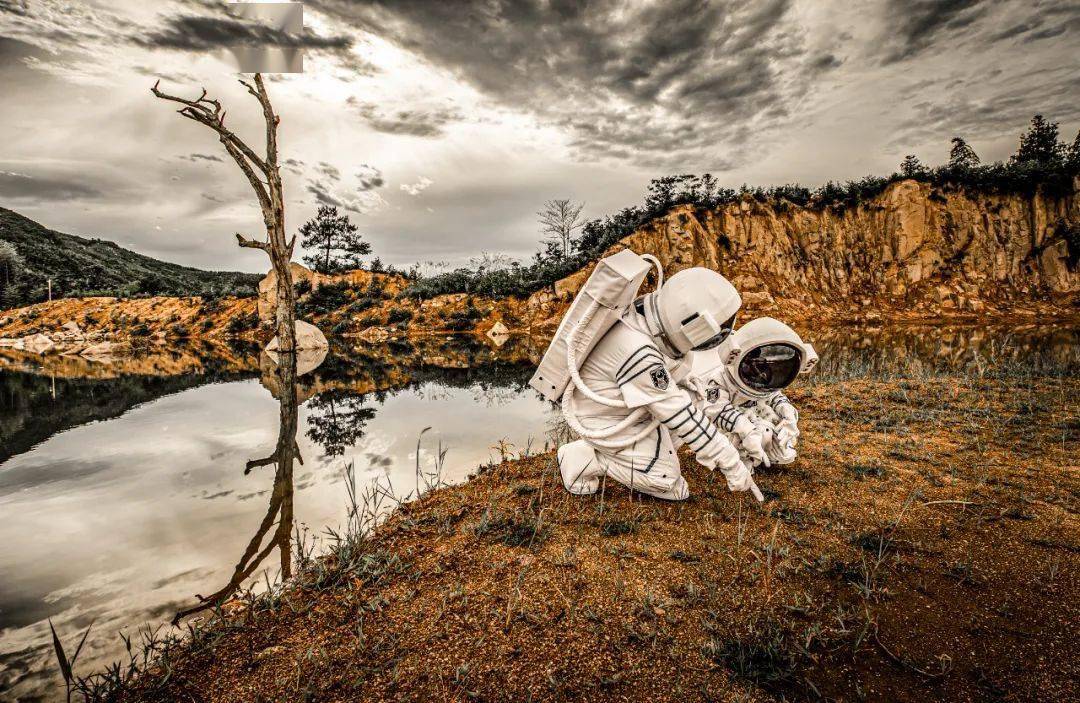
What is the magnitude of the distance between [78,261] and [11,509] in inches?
2875

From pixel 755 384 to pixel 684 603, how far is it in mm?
2221

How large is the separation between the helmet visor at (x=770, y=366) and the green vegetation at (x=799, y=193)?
26.0m

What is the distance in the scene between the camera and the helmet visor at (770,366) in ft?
12.5

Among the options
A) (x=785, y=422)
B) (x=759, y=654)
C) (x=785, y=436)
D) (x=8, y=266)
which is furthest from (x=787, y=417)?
(x=8, y=266)

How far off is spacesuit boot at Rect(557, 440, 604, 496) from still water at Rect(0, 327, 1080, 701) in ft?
4.25

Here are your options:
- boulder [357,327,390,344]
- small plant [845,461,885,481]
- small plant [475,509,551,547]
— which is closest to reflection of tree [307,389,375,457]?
small plant [475,509,551,547]

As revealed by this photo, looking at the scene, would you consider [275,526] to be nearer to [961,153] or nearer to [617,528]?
[617,528]

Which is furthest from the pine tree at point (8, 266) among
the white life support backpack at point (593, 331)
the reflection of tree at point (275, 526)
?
the white life support backpack at point (593, 331)

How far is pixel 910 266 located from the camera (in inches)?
1088

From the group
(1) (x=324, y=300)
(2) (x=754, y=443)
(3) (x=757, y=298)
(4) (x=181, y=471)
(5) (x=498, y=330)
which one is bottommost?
(4) (x=181, y=471)

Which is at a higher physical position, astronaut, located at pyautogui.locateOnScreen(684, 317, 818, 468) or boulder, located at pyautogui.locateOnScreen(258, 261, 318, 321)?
boulder, located at pyautogui.locateOnScreen(258, 261, 318, 321)

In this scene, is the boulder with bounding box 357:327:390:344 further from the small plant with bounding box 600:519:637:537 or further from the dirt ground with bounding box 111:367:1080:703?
the small plant with bounding box 600:519:637:537

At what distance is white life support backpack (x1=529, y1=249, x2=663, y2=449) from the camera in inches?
123

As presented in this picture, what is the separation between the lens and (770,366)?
3848mm
